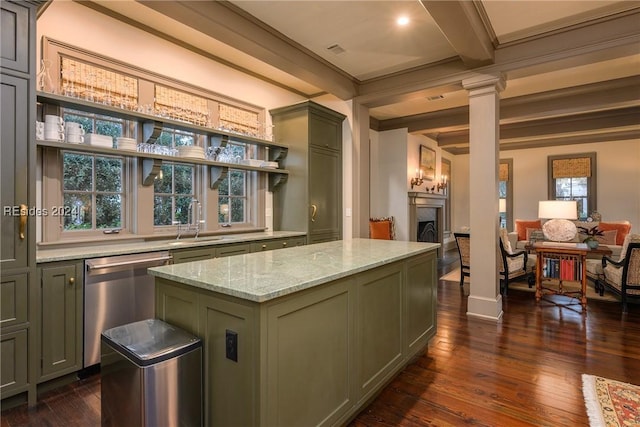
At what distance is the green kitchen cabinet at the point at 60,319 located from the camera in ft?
7.41

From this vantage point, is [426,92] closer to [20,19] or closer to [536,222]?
[20,19]

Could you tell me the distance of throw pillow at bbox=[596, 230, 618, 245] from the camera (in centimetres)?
648

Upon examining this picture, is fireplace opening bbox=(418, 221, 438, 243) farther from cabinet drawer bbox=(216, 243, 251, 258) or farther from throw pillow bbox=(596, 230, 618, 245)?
cabinet drawer bbox=(216, 243, 251, 258)

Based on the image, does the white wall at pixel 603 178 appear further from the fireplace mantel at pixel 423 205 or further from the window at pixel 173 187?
the window at pixel 173 187

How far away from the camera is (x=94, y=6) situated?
2.92 metres

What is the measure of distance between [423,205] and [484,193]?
3.44m

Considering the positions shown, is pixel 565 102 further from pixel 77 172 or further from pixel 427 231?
pixel 77 172

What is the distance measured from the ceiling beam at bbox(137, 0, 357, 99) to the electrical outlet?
2378mm

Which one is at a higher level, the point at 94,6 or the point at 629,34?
the point at 94,6

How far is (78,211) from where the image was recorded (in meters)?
2.94

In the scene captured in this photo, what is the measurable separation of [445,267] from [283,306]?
617 centimetres

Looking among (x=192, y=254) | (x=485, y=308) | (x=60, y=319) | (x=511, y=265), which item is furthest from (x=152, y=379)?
(x=511, y=265)

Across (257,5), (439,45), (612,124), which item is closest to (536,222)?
(612,124)

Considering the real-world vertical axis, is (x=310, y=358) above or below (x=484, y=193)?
below
